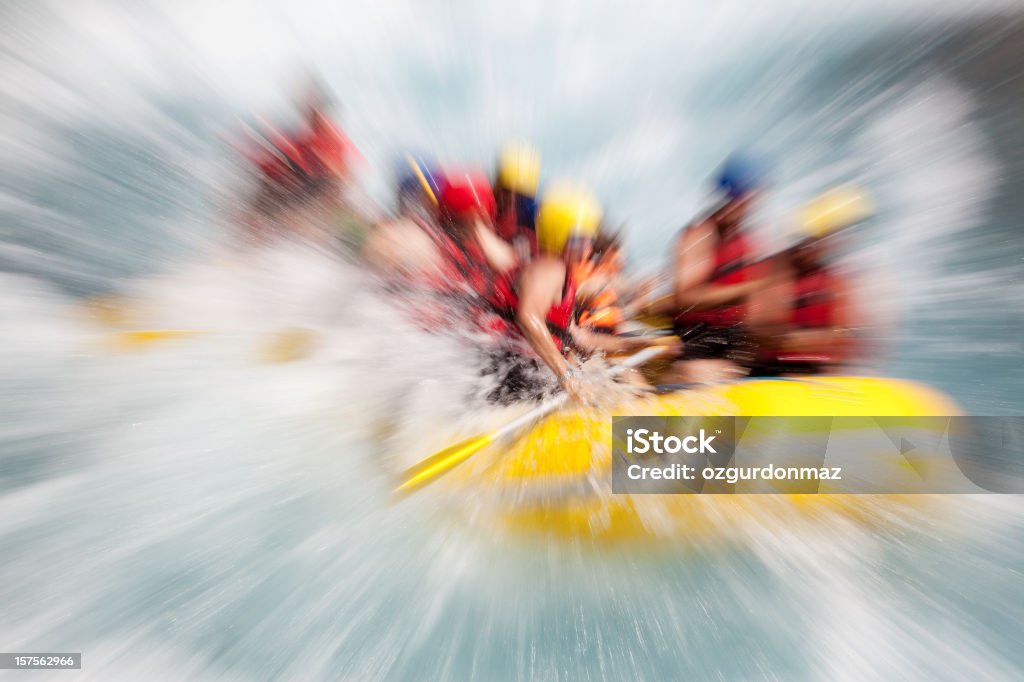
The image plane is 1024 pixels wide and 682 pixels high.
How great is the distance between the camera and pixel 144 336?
2.43ft

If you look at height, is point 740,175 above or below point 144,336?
above

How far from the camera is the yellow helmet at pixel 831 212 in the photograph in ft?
2.59

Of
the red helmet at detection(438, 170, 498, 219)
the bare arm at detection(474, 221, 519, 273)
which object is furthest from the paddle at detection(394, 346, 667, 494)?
the red helmet at detection(438, 170, 498, 219)

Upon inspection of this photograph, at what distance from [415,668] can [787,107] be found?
3.54 feet

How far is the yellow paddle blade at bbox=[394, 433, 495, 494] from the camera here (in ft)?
2.22

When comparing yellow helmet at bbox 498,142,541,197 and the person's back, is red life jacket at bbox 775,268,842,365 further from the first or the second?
yellow helmet at bbox 498,142,541,197

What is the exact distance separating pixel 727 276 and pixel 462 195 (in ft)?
1.58

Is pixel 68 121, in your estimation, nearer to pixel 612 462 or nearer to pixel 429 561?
pixel 429 561

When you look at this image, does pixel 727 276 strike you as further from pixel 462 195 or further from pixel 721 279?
pixel 462 195

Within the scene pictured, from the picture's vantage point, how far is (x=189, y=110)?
748mm
